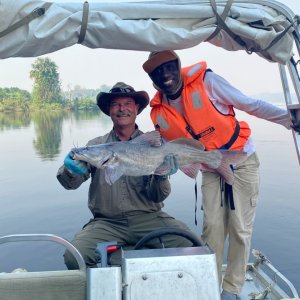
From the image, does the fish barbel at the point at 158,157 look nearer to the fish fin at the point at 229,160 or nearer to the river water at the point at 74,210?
the fish fin at the point at 229,160

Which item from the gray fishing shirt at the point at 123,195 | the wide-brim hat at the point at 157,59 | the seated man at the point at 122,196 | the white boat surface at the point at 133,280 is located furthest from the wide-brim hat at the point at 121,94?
the white boat surface at the point at 133,280

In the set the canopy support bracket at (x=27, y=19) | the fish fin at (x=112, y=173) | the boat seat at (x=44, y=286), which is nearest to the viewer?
the boat seat at (x=44, y=286)

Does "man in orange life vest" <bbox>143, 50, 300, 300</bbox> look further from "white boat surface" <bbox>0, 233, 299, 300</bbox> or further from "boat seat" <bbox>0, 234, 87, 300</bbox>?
"boat seat" <bbox>0, 234, 87, 300</bbox>

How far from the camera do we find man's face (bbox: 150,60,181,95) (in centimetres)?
412

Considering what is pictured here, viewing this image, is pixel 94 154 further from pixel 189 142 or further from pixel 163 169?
pixel 189 142

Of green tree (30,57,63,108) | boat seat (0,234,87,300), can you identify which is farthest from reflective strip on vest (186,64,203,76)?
green tree (30,57,63,108)

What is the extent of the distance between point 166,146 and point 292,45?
1543 millimetres

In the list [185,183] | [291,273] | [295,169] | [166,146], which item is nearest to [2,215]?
[185,183]

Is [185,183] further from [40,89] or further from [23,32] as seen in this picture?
[40,89]

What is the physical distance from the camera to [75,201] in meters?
12.6

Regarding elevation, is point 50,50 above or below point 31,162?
above

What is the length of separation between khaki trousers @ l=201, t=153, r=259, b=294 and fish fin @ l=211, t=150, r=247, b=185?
193mm

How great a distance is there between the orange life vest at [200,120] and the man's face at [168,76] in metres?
0.10

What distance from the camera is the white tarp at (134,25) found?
121 inches
